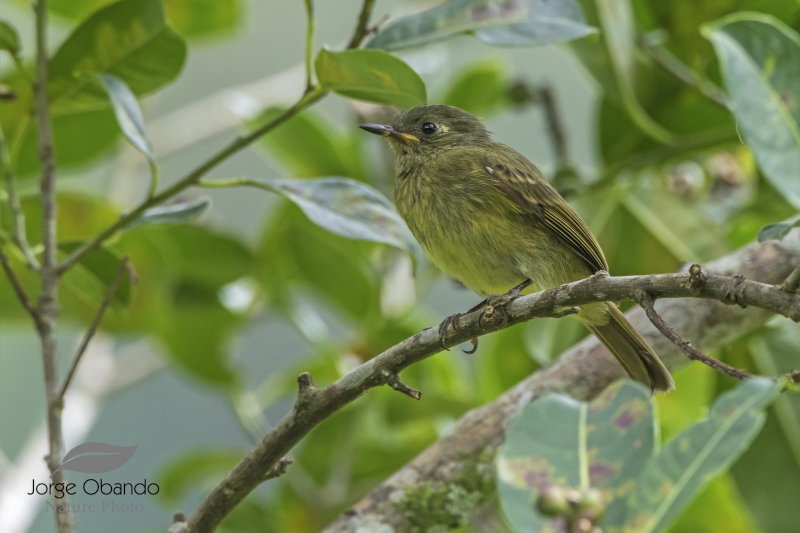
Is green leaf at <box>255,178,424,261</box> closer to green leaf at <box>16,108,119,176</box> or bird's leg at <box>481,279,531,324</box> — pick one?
bird's leg at <box>481,279,531,324</box>

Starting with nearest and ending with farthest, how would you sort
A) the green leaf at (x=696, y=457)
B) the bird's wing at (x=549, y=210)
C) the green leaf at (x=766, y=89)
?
the green leaf at (x=696, y=457) < the green leaf at (x=766, y=89) < the bird's wing at (x=549, y=210)

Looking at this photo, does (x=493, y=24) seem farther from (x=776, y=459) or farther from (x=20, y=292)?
(x=776, y=459)

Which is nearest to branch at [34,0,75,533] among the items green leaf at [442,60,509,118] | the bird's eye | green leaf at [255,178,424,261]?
green leaf at [255,178,424,261]

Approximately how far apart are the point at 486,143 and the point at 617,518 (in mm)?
1624

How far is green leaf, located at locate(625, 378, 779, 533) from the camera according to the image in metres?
1.37

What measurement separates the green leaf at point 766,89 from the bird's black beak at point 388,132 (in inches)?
42.3

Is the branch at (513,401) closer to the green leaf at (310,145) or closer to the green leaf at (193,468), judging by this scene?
the green leaf at (193,468)

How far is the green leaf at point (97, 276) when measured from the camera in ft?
7.85

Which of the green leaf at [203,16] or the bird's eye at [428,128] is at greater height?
the green leaf at [203,16]

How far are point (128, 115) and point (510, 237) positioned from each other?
1088 millimetres

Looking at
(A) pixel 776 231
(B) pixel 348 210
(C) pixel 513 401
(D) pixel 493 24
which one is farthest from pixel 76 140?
(A) pixel 776 231

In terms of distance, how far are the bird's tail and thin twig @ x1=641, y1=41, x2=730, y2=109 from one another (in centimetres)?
91

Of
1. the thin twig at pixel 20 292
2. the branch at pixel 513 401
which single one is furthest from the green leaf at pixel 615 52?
the thin twig at pixel 20 292

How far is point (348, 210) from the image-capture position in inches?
90.5
